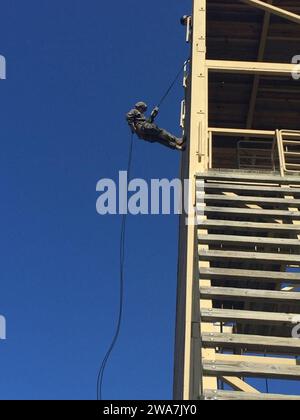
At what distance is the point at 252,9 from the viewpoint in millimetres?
8586

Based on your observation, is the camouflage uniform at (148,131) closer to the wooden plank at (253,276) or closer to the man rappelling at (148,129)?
the man rappelling at (148,129)

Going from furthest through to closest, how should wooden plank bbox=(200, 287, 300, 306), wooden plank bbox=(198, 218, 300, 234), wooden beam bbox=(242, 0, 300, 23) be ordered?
wooden beam bbox=(242, 0, 300, 23) → wooden plank bbox=(198, 218, 300, 234) → wooden plank bbox=(200, 287, 300, 306)

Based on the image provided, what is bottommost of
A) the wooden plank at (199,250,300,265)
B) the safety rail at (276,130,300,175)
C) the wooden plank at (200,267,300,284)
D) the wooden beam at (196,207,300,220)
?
the wooden plank at (200,267,300,284)

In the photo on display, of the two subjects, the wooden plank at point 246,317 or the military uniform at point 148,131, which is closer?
the wooden plank at point 246,317

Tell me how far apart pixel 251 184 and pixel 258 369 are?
2887mm

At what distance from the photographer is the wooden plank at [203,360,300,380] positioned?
3971 mm

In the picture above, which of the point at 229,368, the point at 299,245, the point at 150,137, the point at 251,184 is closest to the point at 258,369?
the point at 229,368

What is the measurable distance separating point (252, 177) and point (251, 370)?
2.91m

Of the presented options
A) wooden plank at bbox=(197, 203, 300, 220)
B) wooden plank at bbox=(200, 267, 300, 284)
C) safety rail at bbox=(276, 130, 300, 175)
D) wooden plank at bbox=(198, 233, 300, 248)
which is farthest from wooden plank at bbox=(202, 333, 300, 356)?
safety rail at bbox=(276, 130, 300, 175)

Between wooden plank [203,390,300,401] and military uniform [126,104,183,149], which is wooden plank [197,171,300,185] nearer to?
military uniform [126,104,183,149]

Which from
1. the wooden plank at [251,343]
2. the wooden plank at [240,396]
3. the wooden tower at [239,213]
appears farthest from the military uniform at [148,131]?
the wooden plank at [240,396]

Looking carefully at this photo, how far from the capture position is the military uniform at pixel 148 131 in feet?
26.0

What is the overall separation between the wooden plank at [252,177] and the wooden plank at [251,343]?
7.88 feet
